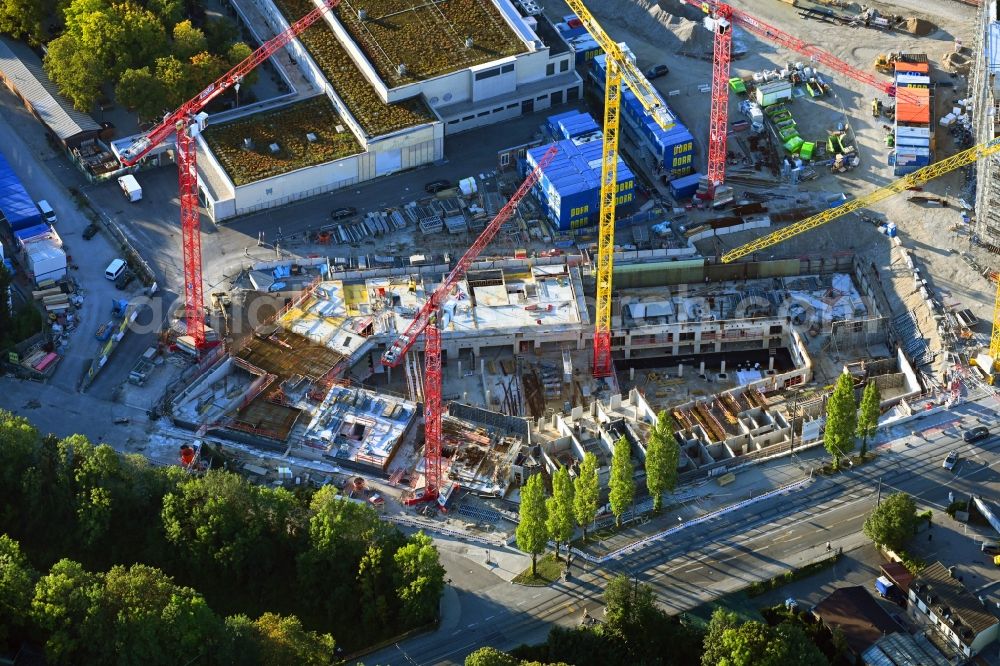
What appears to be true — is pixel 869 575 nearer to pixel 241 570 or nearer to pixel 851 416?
pixel 851 416

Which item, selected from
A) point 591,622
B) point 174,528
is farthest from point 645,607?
point 174,528

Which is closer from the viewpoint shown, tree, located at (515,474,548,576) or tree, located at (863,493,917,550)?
tree, located at (515,474,548,576)

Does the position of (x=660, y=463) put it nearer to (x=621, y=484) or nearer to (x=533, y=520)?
(x=621, y=484)

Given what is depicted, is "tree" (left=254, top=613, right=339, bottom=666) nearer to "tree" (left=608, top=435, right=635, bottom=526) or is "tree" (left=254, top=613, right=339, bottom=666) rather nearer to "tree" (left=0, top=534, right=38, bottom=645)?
"tree" (left=0, top=534, right=38, bottom=645)

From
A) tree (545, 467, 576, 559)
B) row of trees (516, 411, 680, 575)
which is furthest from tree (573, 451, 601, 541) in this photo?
tree (545, 467, 576, 559)

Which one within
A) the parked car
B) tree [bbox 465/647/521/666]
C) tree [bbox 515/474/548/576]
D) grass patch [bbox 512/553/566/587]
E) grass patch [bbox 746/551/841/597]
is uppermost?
tree [bbox 515/474/548/576]
